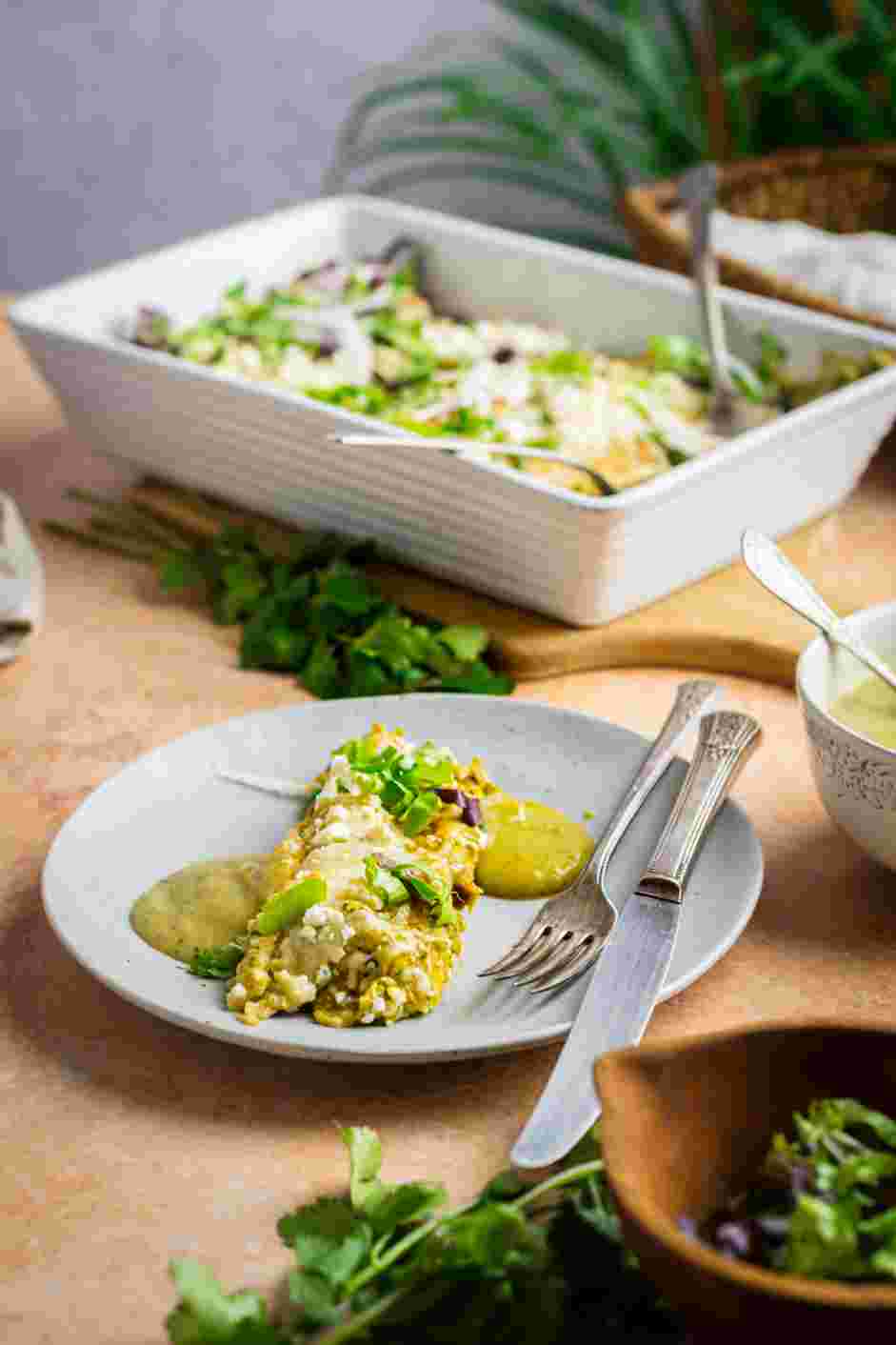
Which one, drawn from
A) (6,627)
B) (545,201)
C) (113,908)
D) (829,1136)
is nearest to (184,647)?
(6,627)

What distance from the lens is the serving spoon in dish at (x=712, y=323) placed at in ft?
6.31

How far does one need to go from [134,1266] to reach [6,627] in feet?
2.99

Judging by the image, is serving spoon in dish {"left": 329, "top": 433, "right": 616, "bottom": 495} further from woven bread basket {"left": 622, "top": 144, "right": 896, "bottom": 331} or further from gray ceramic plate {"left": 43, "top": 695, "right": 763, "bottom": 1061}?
woven bread basket {"left": 622, "top": 144, "right": 896, "bottom": 331}

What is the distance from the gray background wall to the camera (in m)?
3.50

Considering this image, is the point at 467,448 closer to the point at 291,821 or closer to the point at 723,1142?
the point at 291,821

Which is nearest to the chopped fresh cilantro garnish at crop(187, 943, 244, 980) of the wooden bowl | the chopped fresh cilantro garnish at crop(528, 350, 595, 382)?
the wooden bowl

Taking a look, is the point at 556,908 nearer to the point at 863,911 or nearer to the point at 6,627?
the point at 863,911

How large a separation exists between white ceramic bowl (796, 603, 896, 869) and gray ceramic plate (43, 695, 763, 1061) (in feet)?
0.23

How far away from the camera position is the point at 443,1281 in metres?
0.87

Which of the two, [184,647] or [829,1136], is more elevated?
[829,1136]

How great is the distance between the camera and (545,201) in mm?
3930

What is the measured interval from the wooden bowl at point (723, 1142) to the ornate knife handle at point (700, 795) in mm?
276

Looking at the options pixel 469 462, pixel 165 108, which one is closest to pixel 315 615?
pixel 469 462

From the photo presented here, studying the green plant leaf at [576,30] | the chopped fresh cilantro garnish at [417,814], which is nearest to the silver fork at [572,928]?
the chopped fresh cilantro garnish at [417,814]
